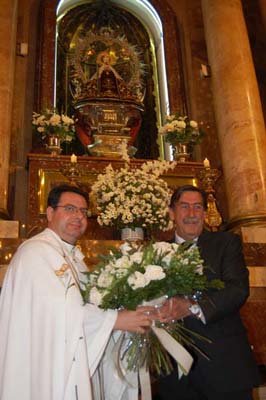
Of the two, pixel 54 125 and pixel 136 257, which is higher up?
pixel 54 125

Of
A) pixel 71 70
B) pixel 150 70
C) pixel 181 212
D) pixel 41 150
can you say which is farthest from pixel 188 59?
pixel 181 212

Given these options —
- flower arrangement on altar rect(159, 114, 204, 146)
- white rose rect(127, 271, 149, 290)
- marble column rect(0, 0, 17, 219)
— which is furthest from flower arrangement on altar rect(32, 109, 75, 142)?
white rose rect(127, 271, 149, 290)

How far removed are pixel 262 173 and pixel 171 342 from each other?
4.68 metres

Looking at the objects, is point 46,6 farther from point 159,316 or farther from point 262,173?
point 159,316

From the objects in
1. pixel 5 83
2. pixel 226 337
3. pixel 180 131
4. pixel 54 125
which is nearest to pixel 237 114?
pixel 180 131

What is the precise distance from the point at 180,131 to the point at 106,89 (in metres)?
2.56

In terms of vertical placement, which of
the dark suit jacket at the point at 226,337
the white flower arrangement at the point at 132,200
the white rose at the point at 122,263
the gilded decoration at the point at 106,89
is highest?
the gilded decoration at the point at 106,89

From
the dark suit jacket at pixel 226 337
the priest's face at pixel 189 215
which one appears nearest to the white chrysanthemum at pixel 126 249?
the dark suit jacket at pixel 226 337

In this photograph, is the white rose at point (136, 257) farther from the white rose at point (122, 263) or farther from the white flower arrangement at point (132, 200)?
the white flower arrangement at point (132, 200)

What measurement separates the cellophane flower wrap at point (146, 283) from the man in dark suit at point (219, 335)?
10cm

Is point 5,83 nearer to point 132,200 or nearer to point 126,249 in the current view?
point 132,200

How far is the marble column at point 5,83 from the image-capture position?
647cm

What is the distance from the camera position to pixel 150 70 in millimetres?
10602

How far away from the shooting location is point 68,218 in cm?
278
